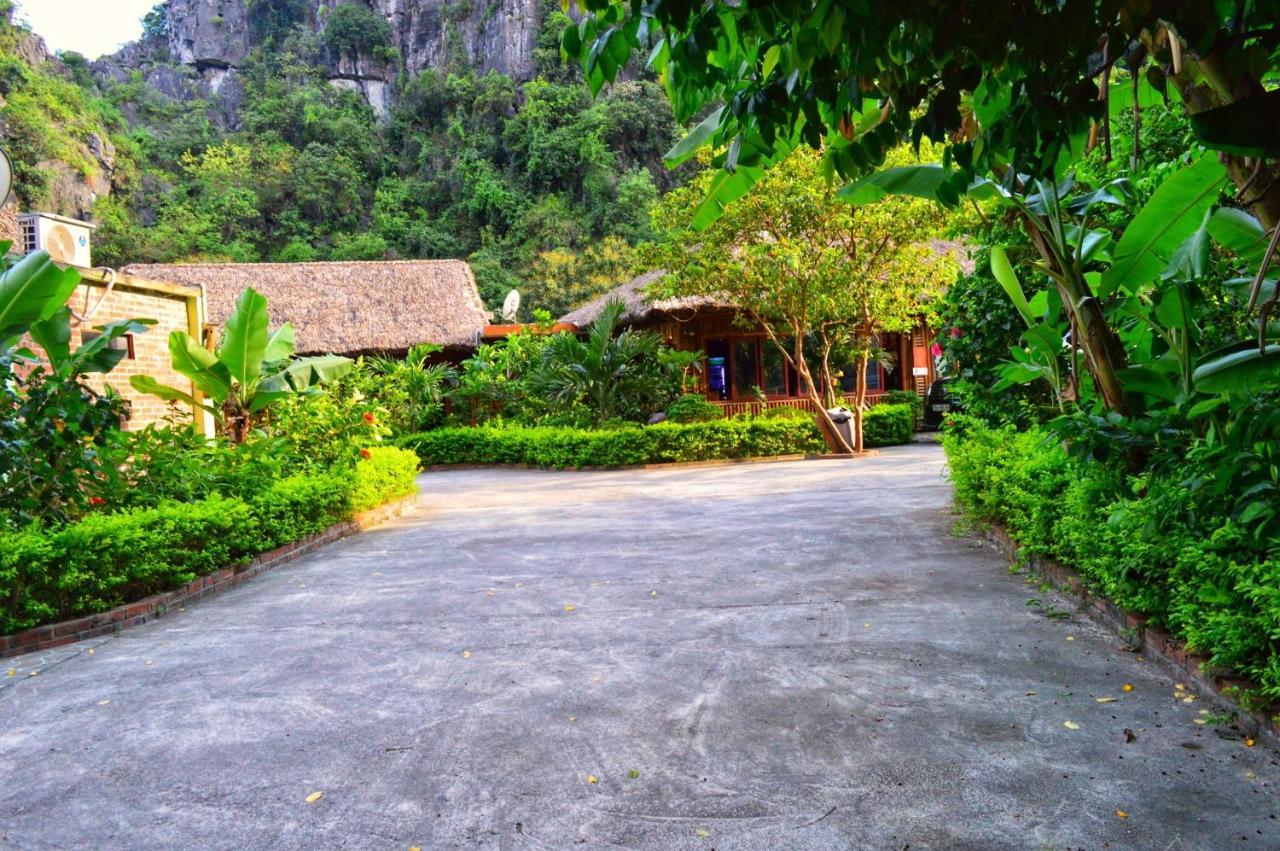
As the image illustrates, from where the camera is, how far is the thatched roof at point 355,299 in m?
22.9

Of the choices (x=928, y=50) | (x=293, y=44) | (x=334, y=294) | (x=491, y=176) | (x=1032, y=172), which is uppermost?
(x=293, y=44)

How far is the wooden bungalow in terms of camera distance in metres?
20.6

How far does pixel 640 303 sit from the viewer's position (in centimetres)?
2073

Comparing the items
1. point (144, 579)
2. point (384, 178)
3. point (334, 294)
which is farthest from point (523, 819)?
point (384, 178)

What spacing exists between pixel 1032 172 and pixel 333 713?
11.0ft

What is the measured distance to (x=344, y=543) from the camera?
870 centimetres

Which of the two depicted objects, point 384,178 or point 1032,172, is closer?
point 1032,172

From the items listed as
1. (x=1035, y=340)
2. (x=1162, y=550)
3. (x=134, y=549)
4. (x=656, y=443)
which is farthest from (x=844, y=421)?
(x=134, y=549)

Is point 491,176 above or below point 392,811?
above

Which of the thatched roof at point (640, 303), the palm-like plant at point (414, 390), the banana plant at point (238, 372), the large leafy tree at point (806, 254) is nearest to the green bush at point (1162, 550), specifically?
the banana plant at point (238, 372)

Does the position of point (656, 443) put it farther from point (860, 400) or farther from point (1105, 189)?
point (1105, 189)

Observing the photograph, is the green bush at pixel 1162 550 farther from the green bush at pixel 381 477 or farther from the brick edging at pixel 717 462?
the brick edging at pixel 717 462

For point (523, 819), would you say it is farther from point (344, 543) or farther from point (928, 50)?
point (344, 543)

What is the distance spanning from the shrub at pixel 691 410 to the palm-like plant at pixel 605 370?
0.52 m
